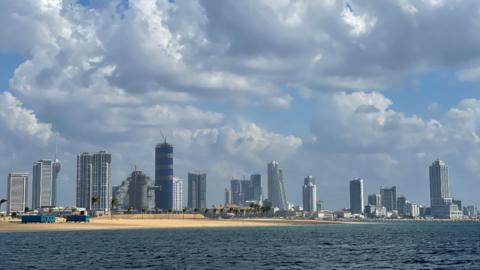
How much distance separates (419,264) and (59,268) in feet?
158

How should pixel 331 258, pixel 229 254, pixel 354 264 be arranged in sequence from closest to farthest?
pixel 354 264
pixel 331 258
pixel 229 254

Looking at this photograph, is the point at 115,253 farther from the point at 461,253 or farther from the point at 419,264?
the point at 461,253

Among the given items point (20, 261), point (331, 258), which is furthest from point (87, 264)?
point (331, 258)

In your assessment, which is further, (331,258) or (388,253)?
(388,253)

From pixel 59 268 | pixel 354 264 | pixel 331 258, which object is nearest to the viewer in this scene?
pixel 59 268

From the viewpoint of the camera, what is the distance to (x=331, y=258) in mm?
99750

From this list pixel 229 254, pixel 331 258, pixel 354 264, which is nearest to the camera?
pixel 354 264

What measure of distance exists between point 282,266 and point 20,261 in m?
38.0

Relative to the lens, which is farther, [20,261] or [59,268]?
[20,261]

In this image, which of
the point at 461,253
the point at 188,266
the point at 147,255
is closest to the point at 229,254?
the point at 147,255

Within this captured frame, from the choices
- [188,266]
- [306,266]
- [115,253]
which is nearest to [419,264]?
[306,266]

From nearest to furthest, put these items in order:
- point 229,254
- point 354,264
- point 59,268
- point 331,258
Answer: point 59,268 → point 354,264 → point 331,258 → point 229,254

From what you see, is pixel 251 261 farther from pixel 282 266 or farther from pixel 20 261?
pixel 20 261

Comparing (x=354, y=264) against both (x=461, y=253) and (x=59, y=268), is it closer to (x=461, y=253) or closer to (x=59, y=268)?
(x=461, y=253)
